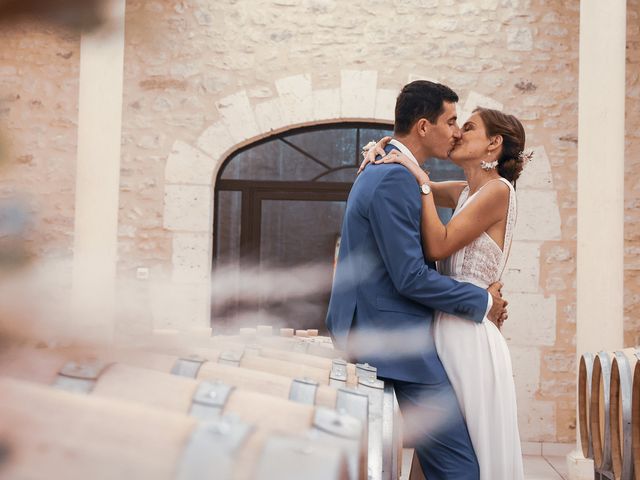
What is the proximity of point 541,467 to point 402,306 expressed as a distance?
3.97 m

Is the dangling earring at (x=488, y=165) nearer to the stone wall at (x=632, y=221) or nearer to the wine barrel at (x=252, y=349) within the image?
the wine barrel at (x=252, y=349)

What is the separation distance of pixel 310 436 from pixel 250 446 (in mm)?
118

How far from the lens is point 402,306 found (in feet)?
6.88

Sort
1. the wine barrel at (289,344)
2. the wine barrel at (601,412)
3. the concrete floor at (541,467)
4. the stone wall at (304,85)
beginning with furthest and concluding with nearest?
1. the stone wall at (304,85)
2. the concrete floor at (541,467)
3. the wine barrel at (601,412)
4. the wine barrel at (289,344)

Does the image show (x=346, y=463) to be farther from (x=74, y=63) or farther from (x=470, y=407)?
(x=74, y=63)

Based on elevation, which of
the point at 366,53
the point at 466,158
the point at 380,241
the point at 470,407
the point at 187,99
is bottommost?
the point at 470,407

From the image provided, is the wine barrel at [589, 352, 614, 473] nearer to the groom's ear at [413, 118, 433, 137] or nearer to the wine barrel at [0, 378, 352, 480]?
the groom's ear at [413, 118, 433, 137]

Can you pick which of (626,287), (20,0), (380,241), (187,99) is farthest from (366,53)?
(20,0)

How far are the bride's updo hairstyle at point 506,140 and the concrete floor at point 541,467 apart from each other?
2.82 metres

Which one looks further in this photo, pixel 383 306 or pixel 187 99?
pixel 187 99

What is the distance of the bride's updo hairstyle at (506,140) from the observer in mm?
2461

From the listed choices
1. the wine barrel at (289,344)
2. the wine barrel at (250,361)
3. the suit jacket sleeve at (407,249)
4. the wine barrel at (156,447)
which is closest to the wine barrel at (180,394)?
the wine barrel at (156,447)

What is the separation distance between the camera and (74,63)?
6.44 metres

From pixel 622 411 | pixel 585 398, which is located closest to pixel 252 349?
pixel 622 411
